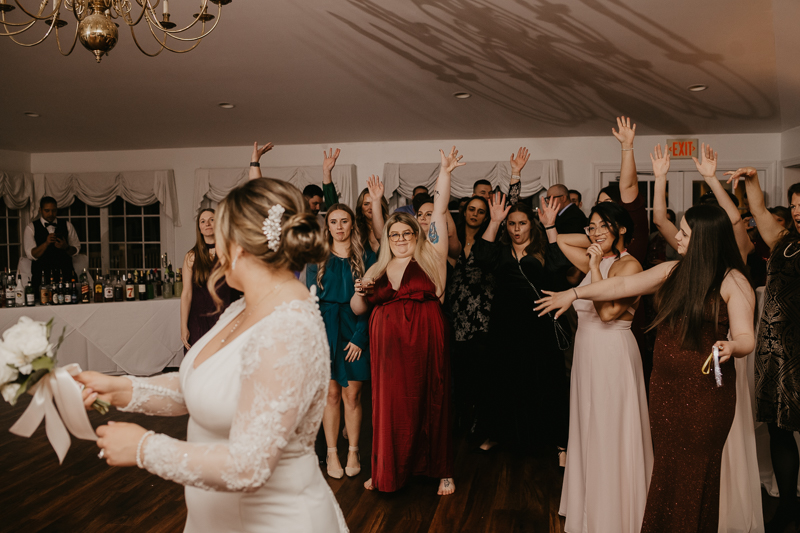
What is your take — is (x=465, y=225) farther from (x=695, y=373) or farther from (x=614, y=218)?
(x=695, y=373)

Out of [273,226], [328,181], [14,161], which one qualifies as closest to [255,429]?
[273,226]

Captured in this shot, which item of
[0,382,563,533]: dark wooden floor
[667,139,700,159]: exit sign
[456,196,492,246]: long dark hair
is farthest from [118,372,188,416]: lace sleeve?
[667,139,700,159]: exit sign

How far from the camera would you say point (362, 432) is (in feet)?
13.4

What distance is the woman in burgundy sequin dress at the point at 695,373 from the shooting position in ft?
6.31

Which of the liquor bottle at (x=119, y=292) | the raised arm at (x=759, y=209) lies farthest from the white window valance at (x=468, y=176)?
the raised arm at (x=759, y=209)

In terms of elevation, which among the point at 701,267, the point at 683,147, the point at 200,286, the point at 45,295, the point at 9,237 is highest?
the point at 683,147

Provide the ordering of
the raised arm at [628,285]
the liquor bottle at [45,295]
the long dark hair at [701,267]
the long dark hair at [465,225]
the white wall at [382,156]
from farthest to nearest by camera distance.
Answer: the white wall at [382,156] → the liquor bottle at [45,295] → the long dark hair at [465,225] → the raised arm at [628,285] → the long dark hair at [701,267]

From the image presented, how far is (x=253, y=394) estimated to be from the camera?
104 cm

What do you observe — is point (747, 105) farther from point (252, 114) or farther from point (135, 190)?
point (135, 190)

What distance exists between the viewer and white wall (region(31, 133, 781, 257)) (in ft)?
22.5

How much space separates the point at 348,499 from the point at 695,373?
179cm

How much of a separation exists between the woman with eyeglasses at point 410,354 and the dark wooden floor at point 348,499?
0.54 ft

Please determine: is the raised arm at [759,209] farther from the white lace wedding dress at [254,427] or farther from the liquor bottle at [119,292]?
the liquor bottle at [119,292]

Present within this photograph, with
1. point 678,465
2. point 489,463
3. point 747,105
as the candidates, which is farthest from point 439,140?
point 678,465
